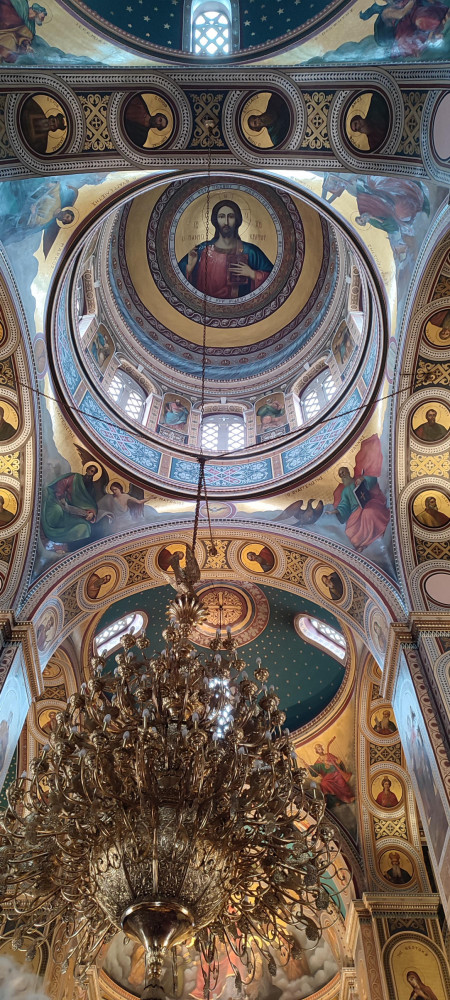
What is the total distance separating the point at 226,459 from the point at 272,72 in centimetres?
596

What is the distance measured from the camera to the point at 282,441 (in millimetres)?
11438

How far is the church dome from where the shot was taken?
1082 cm

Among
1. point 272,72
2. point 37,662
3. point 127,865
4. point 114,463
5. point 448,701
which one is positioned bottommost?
point 127,865

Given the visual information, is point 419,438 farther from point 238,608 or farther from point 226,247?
point 226,247

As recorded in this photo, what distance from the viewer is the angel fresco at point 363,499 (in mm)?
10062

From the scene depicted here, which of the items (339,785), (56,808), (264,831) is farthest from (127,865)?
(339,785)

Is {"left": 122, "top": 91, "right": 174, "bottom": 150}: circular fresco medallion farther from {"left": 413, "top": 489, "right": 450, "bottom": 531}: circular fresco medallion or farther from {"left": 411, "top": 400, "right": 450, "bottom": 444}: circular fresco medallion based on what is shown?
{"left": 413, "top": 489, "right": 450, "bottom": 531}: circular fresco medallion

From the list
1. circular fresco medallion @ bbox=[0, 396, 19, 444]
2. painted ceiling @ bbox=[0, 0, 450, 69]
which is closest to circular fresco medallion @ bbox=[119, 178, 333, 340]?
circular fresco medallion @ bbox=[0, 396, 19, 444]

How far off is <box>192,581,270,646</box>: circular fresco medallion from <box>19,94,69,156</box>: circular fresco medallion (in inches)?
294

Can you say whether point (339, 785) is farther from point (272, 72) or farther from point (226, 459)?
point (272, 72)

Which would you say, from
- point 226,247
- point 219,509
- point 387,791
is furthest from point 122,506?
point 387,791

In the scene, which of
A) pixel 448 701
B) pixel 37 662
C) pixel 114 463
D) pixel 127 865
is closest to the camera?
pixel 127 865

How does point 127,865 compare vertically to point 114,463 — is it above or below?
below

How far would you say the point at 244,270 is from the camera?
13211 mm
